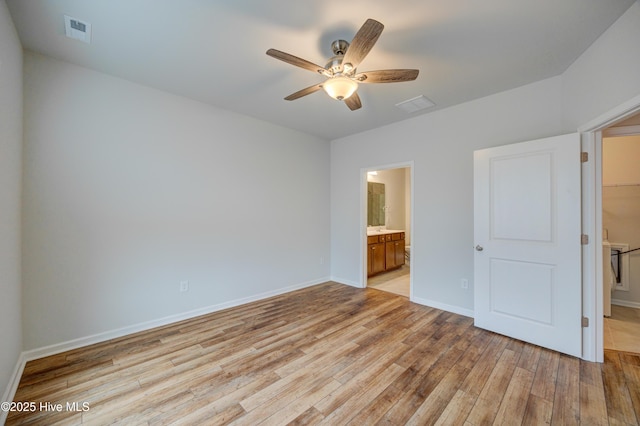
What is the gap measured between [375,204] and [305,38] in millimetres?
4303

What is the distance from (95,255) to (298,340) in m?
2.20

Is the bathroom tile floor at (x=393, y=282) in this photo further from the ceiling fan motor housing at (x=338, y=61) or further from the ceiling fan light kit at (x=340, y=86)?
the ceiling fan motor housing at (x=338, y=61)

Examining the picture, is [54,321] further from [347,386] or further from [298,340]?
[347,386]

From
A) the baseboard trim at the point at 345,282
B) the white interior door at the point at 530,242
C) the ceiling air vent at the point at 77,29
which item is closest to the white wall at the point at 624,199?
the white interior door at the point at 530,242

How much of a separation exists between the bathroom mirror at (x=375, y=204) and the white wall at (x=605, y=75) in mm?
3525

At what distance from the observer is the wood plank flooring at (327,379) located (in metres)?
1.60

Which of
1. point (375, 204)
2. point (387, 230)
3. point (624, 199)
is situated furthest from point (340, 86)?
point (387, 230)

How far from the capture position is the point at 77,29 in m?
1.92

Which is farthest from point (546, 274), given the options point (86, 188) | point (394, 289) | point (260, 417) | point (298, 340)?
point (86, 188)

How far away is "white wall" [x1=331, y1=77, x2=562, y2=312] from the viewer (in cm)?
271

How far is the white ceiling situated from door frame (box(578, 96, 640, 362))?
0.84 meters

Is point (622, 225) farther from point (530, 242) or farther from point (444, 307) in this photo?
point (444, 307)

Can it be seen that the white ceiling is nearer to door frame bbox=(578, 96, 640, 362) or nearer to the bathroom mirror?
door frame bbox=(578, 96, 640, 362)

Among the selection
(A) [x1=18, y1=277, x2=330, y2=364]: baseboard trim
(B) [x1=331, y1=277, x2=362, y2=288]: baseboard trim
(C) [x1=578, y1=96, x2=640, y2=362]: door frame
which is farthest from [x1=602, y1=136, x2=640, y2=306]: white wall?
(A) [x1=18, y1=277, x2=330, y2=364]: baseboard trim
